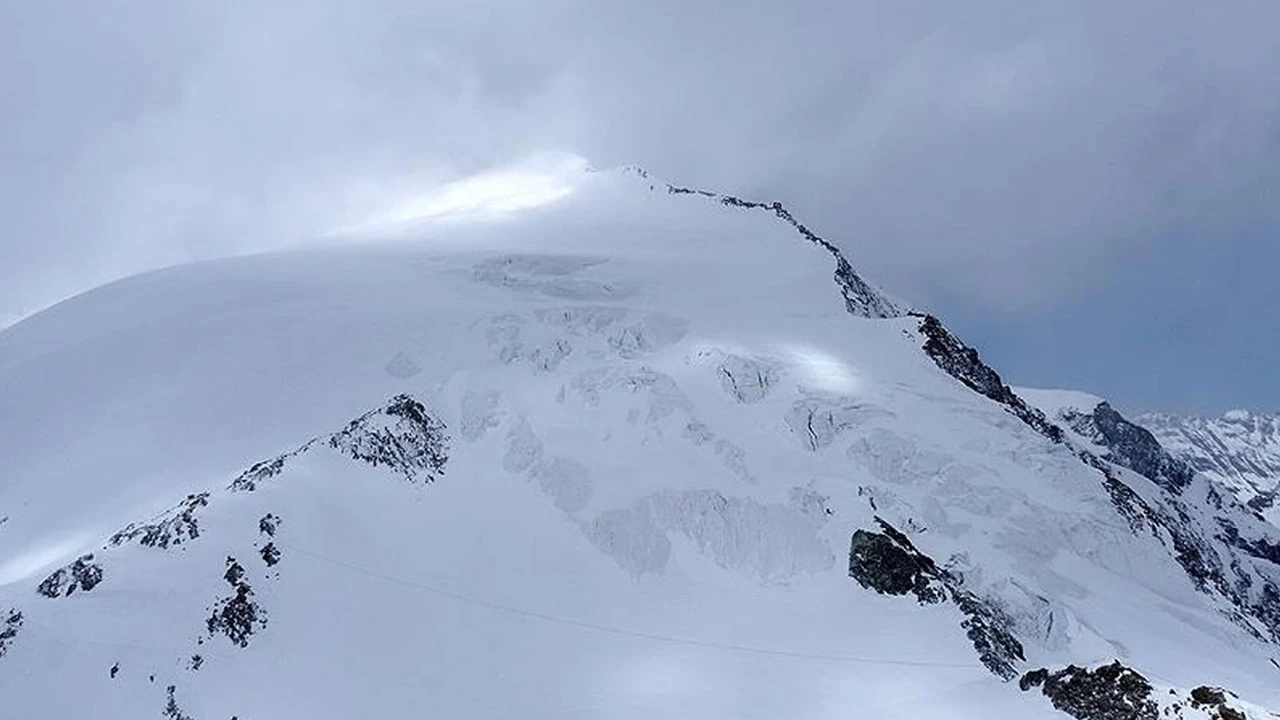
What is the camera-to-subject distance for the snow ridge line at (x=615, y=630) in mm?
42844

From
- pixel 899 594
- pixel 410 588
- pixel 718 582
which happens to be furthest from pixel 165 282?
pixel 899 594

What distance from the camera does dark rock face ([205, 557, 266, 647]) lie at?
126 ft

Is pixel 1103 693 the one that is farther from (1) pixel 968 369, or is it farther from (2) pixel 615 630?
(1) pixel 968 369

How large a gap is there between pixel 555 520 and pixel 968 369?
38839 mm

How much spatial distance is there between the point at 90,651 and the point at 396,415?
2190 centimetres

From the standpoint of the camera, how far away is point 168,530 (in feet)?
137

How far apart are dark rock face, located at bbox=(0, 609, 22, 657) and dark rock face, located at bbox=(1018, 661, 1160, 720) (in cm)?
3889

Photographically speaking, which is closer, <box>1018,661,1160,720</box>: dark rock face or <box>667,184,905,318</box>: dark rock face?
→ <box>1018,661,1160,720</box>: dark rock face

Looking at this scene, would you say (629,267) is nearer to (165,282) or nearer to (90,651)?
(165,282)

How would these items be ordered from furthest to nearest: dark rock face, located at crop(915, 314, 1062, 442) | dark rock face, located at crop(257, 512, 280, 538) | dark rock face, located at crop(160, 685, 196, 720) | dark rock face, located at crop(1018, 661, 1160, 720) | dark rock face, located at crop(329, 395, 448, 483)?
1. dark rock face, located at crop(915, 314, 1062, 442)
2. dark rock face, located at crop(329, 395, 448, 483)
3. dark rock face, located at crop(257, 512, 280, 538)
4. dark rock face, located at crop(1018, 661, 1160, 720)
5. dark rock face, located at crop(160, 685, 196, 720)

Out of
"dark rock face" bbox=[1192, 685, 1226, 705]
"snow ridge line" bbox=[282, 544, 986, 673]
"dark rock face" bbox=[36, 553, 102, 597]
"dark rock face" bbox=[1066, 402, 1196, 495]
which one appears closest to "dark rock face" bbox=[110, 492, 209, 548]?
"dark rock face" bbox=[36, 553, 102, 597]

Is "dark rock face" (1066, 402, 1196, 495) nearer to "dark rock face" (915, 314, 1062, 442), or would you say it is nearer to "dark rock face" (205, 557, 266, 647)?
"dark rock face" (915, 314, 1062, 442)

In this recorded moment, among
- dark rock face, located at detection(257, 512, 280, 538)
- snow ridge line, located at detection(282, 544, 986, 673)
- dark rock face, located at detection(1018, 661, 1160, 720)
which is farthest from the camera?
dark rock face, located at detection(257, 512, 280, 538)

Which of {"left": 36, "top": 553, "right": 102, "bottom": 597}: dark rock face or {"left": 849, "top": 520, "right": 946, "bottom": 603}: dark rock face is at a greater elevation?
{"left": 849, "top": 520, "right": 946, "bottom": 603}: dark rock face
